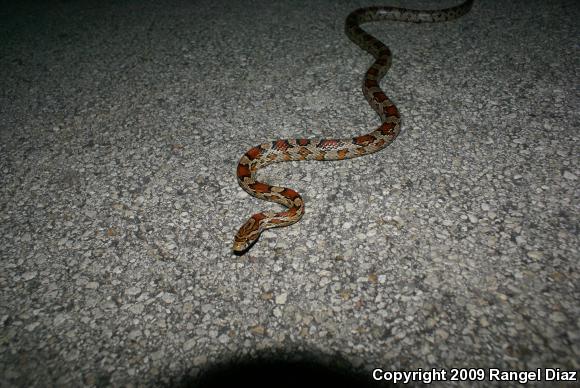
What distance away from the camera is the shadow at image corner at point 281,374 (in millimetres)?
2939

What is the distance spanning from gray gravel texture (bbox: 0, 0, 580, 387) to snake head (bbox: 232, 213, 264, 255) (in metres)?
0.12

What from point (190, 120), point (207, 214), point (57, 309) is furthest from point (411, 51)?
point (57, 309)

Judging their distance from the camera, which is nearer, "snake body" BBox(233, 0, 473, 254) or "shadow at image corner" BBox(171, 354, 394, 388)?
"shadow at image corner" BBox(171, 354, 394, 388)

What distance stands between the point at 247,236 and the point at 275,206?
70 centimetres

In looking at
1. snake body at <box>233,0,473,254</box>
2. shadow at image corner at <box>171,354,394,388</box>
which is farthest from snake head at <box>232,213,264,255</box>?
shadow at image corner at <box>171,354,394,388</box>

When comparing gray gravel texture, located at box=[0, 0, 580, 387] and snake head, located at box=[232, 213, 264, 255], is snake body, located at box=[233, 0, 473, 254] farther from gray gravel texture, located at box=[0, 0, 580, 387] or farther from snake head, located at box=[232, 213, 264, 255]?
gray gravel texture, located at box=[0, 0, 580, 387]

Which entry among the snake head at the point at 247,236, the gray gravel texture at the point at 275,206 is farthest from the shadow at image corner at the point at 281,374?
the snake head at the point at 247,236

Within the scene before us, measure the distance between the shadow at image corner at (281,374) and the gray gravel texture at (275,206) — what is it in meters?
0.08

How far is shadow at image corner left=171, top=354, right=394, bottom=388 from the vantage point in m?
2.94

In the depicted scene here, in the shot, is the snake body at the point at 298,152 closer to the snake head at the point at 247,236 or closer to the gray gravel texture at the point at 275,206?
the snake head at the point at 247,236

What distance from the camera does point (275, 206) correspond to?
4465 mm

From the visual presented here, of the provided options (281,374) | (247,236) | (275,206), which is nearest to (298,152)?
(275,206)

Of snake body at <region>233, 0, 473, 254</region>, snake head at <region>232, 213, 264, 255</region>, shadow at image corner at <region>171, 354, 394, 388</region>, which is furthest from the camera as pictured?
snake body at <region>233, 0, 473, 254</region>

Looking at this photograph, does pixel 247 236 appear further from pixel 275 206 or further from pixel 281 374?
pixel 281 374
